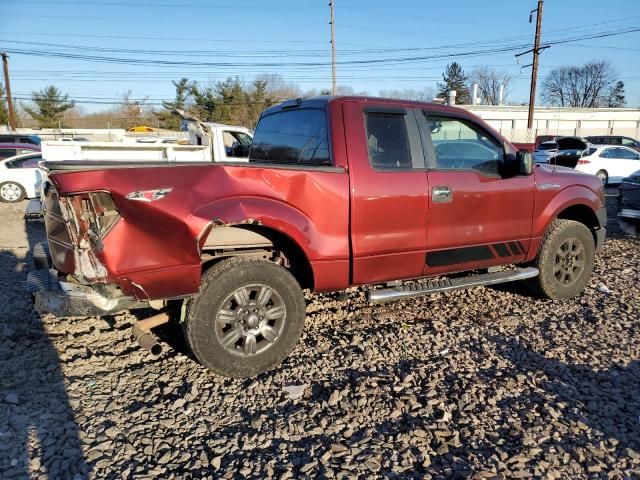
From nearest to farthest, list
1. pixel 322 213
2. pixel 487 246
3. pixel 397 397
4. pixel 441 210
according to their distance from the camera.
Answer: pixel 397 397 < pixel 322 213 < pixel 441 210 < pixel 487 246

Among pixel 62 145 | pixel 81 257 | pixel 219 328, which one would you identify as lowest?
pixel 219 328

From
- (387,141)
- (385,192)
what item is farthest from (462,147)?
(385,192)

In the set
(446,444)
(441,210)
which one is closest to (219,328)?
(446,444)

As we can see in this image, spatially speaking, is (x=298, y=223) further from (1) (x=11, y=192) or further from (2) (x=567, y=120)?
(2) (x=567, y=120)

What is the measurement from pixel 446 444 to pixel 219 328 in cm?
168

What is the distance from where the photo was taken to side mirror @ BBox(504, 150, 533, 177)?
4305mm

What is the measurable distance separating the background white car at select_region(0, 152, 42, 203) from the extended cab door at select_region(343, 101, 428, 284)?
12696 millimetres

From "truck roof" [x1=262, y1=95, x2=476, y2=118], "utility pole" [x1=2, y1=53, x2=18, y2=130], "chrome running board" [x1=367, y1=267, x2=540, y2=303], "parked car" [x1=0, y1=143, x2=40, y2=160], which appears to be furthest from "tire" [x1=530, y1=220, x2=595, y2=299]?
"utility pole" [x1=2, y1=53, x2=18, y2=130]

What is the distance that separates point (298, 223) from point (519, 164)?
7.54ft

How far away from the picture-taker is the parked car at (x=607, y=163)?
16.7 metres

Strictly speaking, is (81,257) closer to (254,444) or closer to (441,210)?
(254,444)

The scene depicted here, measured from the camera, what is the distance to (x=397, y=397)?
318cm

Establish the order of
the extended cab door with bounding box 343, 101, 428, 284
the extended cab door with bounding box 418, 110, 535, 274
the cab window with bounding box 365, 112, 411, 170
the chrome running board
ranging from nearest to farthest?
the extended cab door with bounding box 343, 101, 428, 284 → the cab window with bounding box 365, 112, 411, 170 → the chrome running board → the extended cab door with bounding box 418, 110, 535, 274

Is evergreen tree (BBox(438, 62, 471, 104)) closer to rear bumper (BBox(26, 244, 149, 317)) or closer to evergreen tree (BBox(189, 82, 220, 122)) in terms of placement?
evergreen tree (BBox(189, 82, 220, 122))
